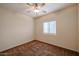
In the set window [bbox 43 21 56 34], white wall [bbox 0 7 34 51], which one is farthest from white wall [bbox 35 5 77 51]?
white wall [bbox 0 7 34 51]

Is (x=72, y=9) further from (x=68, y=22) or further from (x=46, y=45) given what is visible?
(x=46, y=45)

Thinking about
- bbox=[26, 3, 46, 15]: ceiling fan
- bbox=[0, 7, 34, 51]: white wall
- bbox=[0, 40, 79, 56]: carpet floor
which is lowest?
bbox=[0, 40, 79, 56]: carpet floor

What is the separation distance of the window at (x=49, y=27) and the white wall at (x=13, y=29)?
0.25 metres

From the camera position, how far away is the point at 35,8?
5.17 ft

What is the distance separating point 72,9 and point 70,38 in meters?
0.51

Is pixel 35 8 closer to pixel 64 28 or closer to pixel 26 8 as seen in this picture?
pixel 26 8

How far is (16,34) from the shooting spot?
1628mm

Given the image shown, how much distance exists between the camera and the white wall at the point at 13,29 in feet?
5.08

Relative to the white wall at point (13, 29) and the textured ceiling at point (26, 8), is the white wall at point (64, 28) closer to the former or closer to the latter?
the textured ceiling at point (26, 8)

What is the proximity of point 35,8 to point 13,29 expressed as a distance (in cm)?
55

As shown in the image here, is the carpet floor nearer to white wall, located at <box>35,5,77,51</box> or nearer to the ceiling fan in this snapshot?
white wall, located at <box>35,5,77,51</box>

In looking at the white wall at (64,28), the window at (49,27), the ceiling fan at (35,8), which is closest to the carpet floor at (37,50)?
the white wall at (64,28)

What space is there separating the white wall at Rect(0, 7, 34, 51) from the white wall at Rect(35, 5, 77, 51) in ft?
0.58

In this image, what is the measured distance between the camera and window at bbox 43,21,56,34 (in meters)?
1.64
